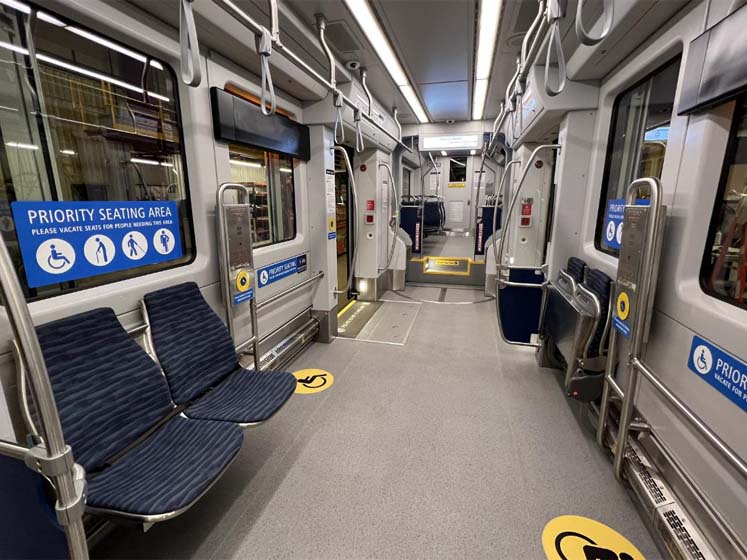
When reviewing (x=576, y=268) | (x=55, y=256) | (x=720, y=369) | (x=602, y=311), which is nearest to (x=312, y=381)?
(x=55, y=256)

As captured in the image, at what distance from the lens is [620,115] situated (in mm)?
2502

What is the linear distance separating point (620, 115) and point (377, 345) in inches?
109

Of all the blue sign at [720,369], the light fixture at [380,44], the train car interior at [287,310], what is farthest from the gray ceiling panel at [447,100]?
the blue sign at [720,369]

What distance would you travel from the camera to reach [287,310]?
324cm

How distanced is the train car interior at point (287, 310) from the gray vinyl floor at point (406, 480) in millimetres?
14

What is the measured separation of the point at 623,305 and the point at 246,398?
1.98 metres

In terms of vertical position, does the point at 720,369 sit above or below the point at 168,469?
above

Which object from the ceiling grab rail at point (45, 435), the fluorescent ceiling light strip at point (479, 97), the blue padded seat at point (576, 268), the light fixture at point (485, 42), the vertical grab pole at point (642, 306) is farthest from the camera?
the fluorescent ceiling light strip at point (479, 97)

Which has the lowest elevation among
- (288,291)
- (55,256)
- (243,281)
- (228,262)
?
(288,291)

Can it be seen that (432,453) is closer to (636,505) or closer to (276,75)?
(636,505)

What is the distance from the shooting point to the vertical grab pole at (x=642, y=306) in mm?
1518

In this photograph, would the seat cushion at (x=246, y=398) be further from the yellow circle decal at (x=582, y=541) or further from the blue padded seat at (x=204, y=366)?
the yellow circle decal at (x=582, y=541)

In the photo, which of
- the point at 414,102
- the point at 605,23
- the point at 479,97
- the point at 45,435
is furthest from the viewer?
the point at 414,102

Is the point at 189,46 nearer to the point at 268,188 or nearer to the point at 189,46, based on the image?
the point at 189,46
